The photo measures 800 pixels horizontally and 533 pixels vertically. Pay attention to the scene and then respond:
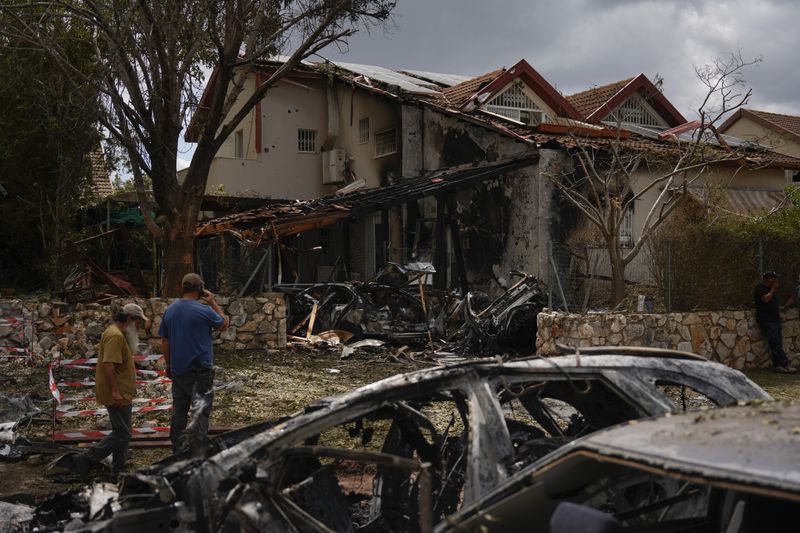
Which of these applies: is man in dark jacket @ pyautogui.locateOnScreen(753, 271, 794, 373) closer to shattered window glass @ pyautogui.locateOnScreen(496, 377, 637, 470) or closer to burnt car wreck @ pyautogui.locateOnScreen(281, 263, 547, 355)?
burnt car wreck @ pyautogui.locateOnScreen(281, 263, 547, 355)

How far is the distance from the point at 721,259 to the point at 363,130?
15.6 metres

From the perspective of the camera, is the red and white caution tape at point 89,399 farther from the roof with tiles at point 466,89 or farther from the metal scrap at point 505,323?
the roof with tiles at point 466,89

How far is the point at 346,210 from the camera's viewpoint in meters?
19.8

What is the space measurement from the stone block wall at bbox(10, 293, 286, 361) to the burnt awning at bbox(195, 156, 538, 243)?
2.09 metres

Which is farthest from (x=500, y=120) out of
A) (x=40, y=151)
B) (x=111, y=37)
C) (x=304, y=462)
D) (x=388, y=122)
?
(x=304, y=462)

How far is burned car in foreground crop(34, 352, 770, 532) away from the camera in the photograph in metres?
3.85

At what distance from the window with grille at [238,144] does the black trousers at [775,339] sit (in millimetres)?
21122

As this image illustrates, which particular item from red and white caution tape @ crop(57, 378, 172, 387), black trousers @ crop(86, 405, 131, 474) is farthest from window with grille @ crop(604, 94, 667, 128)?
black trousers @ crop(86, 405, 131, 474)

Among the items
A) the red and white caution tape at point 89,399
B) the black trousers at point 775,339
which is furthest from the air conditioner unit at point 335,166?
the red and white caution tape at point 89,399

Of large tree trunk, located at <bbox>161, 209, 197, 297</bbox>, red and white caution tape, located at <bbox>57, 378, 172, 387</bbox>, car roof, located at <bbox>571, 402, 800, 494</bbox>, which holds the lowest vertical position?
red and white caution tape, located at <bbox>57, 378, 172, 387</bbox>

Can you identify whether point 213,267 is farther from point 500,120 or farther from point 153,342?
point 500,120

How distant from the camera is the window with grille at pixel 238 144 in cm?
3180

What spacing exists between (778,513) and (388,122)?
80.7ft

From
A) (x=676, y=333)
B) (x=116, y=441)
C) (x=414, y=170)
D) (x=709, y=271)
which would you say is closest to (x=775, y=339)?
(x=709, y=271)
